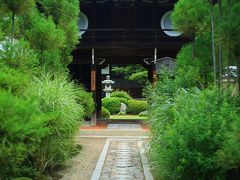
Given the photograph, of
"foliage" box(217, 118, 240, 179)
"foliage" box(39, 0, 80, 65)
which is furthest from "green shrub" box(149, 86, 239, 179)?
"foliage" box(39, 0, 80, 65)

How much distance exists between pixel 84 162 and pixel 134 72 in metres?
29.8

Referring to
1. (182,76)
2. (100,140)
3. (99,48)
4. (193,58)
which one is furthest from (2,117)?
(99,48)

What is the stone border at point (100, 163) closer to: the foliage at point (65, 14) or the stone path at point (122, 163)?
the stone path at point (122, 163)

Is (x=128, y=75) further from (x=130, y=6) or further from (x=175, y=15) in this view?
(x=175, y=15)

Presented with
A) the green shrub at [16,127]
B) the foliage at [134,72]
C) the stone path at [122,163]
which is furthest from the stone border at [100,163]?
the foliage at [134,72]

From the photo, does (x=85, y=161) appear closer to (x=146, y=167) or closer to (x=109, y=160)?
(x=109, y=160)

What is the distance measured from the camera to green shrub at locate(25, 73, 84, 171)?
8.94 meters

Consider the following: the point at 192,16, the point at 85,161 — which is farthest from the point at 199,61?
the point at 85,161

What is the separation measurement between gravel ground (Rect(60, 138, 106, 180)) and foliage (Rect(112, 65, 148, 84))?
23638mm

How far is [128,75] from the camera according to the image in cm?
4084

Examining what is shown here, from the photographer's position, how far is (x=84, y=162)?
35.2ft

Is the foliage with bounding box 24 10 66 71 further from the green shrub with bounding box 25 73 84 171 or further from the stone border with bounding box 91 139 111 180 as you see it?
the stone border with bounding box 91 139 111 180

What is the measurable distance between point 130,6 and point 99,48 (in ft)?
8.60

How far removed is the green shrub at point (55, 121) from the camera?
894cm
